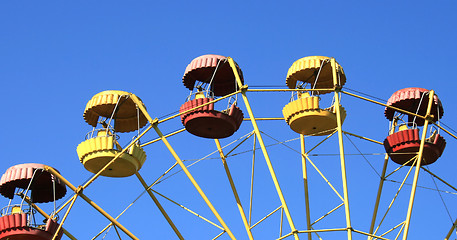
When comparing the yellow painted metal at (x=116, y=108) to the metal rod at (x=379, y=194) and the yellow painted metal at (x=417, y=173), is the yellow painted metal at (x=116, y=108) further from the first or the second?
the yellow painted metal at (x=417, y=173)

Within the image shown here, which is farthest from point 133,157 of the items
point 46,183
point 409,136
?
point 409,136

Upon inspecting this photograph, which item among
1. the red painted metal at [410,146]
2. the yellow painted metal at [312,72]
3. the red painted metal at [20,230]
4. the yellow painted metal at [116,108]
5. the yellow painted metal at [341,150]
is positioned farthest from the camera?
the yellow painted metal at [116,108]

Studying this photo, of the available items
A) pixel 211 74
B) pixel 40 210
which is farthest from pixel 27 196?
pixel 211 74

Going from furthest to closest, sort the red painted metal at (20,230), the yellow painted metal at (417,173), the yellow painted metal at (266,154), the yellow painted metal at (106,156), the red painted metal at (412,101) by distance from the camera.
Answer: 1. the red painted metal at (412,101)
2. the yellow painted metal at (106,156)
3. the red painted metal at (20,230)
4. the yellow painted metal at (417,173)
5. the yellow painted metal at (266,154)

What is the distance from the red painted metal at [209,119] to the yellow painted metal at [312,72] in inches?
159

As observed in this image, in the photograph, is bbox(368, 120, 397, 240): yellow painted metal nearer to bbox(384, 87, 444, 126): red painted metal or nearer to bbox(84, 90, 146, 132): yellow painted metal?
bbox(384, 87, 444, 126): red painted metal

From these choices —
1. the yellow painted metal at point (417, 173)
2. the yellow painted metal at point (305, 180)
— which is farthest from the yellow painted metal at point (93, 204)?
the yellow painted metal at point (417, 173)

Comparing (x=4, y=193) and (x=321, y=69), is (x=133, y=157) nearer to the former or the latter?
(x=4, y=193)

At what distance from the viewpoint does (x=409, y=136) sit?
157ft

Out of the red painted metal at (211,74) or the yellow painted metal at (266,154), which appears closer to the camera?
the yellow painted metal at (266,154)

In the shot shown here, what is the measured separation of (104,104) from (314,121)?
9.62 meters

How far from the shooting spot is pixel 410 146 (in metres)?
47.8

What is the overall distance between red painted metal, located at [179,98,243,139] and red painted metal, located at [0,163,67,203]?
273 inches

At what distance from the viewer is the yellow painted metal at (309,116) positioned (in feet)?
153
